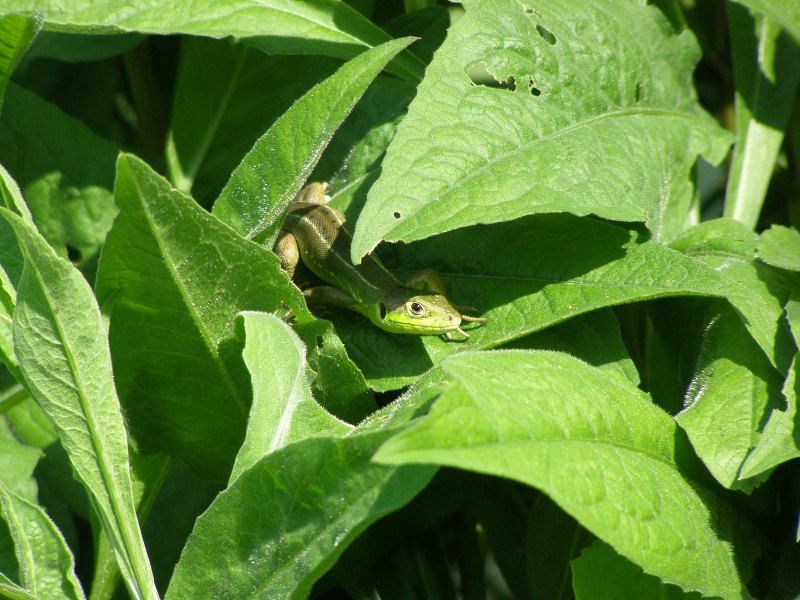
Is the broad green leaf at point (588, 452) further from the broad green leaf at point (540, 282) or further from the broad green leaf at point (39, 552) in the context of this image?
the broad green leaf at point (39, 552)

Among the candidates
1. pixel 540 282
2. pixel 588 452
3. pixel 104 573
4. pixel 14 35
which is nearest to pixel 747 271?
pixel 540 282

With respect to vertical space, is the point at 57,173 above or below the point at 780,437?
above

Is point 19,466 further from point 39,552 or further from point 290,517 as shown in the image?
point 290,517

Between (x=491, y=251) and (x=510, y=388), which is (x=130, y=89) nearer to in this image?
(x=491, y=251)

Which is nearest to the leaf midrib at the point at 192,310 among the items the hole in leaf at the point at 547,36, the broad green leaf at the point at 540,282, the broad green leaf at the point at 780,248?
the broad green leaf at the point at 540,282

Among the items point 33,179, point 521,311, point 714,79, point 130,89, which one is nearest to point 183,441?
point 521,311

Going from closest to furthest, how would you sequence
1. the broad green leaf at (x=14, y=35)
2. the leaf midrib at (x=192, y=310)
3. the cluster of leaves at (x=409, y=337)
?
the cluster of leaves at (x=409, y=337) < the leaf midrib at (x=192, y=310) < the broad green leaf at (x=14, y=35)

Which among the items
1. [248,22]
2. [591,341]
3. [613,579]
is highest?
[248,22]

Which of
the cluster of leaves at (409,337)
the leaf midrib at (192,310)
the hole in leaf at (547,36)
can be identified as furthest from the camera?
the hole in leaf at (547,36)

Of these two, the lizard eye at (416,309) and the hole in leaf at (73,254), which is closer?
the lizard eye at (416,309)
